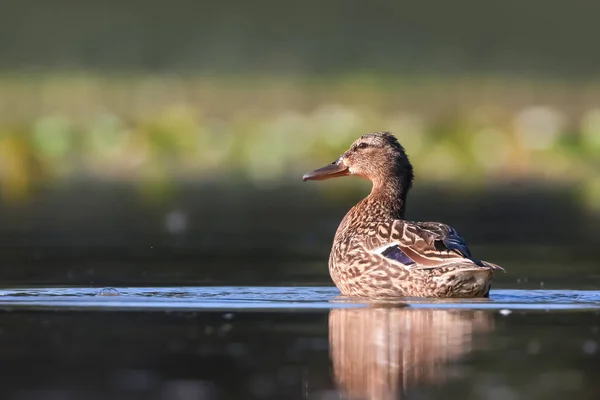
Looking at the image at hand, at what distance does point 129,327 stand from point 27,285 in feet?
6.52

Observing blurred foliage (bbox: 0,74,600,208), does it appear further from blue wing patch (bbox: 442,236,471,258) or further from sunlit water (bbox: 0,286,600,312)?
sunlit water (bbox: 0,286,600,312)

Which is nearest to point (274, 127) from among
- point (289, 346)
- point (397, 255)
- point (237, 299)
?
point (397, 255)

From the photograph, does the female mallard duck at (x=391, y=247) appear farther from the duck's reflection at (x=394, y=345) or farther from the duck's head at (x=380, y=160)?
the duck's reflection at (x=394, y=345)

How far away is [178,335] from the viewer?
27.0 ft

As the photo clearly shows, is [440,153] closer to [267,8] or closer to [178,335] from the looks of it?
[267,8]

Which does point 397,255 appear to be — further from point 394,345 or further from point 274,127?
point 274,127

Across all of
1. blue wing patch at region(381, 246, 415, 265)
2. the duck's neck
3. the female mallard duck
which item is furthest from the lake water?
the duck's neck

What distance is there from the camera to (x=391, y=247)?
10.4 m

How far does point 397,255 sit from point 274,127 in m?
15.7

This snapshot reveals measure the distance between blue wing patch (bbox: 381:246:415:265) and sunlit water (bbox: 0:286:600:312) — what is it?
0.35 m

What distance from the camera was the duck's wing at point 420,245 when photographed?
9812 mm

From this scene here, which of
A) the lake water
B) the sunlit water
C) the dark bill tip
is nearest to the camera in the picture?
the lake water

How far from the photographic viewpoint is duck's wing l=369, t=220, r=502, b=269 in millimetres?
9812

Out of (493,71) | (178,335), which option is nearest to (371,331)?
(178,335)
